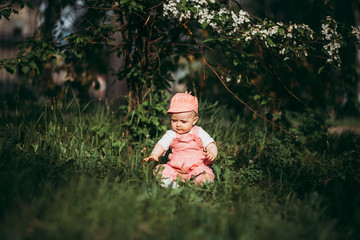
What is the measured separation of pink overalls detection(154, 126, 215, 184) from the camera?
2.80m

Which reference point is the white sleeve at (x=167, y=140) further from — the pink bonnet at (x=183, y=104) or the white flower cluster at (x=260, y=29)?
the white flower cluster at (x=260, y=29)

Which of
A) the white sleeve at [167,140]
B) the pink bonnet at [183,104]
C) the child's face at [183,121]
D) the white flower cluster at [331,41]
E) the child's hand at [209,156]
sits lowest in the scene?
the child's hand at [209,156]

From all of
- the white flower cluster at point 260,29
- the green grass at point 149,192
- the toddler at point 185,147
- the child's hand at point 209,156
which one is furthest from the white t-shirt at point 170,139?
the white flower cluster at point 260,29

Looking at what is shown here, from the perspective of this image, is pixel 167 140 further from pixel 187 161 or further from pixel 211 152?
pixel 211 152

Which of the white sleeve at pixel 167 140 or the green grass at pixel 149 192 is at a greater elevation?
the white sleeve at pixel 167 140

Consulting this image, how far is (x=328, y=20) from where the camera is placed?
3.14m

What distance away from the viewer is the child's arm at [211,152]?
→ 2.77 m

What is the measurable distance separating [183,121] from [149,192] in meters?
0.75

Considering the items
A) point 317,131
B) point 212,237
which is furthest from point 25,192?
point 317,131

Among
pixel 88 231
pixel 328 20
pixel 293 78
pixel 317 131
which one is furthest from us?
pixel 293 78

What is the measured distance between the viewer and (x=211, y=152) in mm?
2811

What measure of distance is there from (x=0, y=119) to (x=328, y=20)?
12.8 feet

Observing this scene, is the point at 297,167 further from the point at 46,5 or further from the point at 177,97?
the point at 46,5

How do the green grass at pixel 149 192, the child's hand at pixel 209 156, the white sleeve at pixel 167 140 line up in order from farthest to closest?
the white sleeve at pixel 167 140 → the child's hand at pixel 209 156 → the green grass at pixel 149 192
